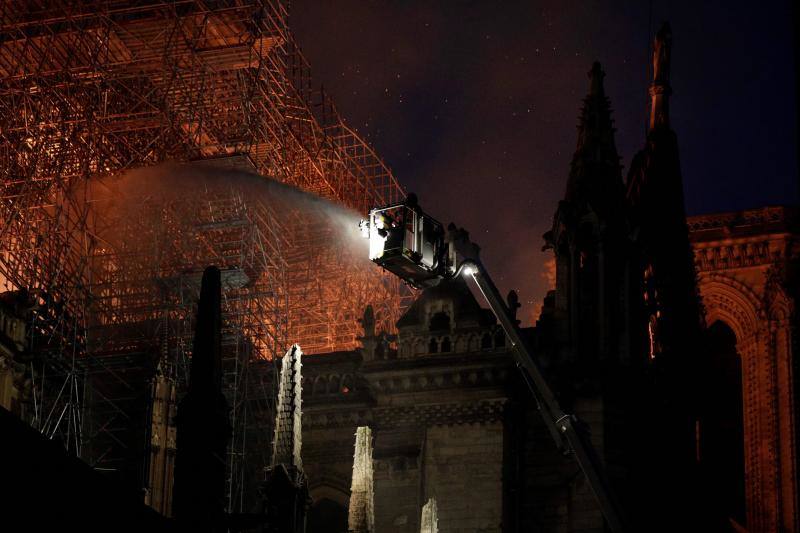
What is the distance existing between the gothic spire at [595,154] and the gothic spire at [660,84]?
10883 mm

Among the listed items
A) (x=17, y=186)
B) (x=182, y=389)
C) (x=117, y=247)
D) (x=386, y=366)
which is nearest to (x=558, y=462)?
(x=386, y=366)

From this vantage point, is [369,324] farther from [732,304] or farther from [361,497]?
[732,304]

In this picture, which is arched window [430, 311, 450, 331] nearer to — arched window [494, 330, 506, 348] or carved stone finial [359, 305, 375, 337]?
arched window [494, 330, 506, 348]

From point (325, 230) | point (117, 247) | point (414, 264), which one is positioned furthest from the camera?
point (325, 230)

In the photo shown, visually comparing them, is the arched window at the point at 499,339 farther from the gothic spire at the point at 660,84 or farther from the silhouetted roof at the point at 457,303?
the gothic spire at the point at 660,84

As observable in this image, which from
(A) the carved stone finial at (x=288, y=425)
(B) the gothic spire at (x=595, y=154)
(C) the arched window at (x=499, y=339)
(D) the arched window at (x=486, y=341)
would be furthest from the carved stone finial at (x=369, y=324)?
(A) the carved stone finial at (x=288, y=425)

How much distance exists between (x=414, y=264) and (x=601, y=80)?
19767 mm

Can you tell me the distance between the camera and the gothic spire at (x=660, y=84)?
5162 cm

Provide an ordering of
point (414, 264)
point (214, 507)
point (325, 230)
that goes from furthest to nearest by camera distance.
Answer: point (325, 230) → point (414, 264) → point (214, 507)

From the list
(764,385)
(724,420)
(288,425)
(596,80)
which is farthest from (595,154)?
(724,420)

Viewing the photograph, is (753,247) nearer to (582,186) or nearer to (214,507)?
(582,186)

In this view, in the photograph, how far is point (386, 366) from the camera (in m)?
38.4

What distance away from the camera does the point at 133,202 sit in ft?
145

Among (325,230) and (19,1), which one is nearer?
(19,1)
